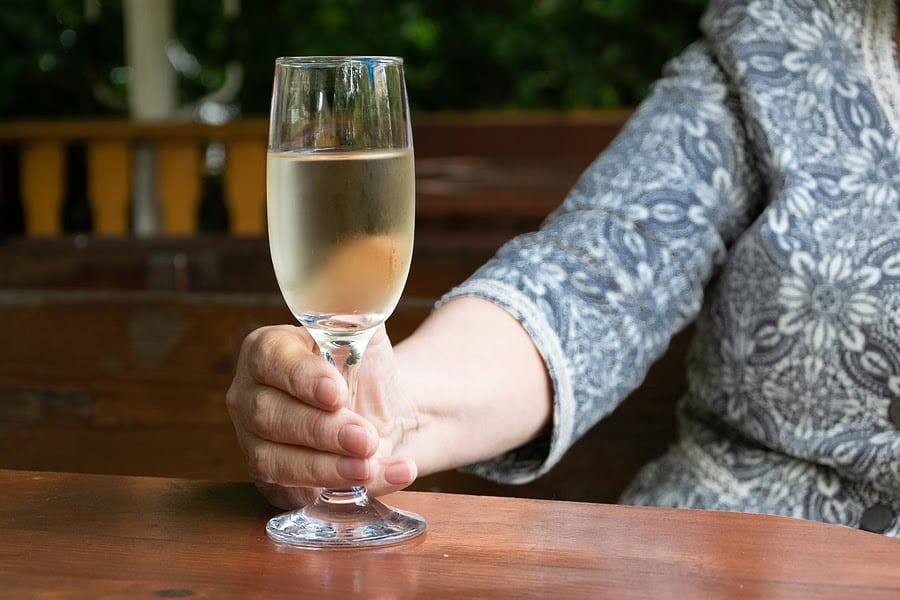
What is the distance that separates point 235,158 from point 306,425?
412 cm

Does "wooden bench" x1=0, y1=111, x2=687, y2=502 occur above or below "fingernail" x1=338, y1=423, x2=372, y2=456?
below

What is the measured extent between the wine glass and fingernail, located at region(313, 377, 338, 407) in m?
0.04

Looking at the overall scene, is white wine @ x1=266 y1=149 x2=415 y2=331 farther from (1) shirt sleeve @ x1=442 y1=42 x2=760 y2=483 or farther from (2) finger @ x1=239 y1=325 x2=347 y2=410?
(1) shirt sleeve @ x1=442 y1=42 x2=760 y2=483

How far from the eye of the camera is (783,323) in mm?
1226

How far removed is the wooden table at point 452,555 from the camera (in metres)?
0.70

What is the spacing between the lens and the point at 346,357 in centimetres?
84

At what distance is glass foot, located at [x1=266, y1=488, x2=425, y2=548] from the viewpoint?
791 mm

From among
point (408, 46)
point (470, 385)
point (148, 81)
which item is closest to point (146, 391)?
point (470, 385)

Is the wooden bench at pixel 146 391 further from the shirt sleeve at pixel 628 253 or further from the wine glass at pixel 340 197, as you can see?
the wine glass at pixel 340 197

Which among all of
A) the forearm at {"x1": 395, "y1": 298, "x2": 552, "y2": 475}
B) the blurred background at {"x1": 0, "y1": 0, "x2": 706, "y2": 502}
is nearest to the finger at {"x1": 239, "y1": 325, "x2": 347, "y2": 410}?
the forearm at {"x1": 395, "y1": 298, "x2": 552, "y2": 475}

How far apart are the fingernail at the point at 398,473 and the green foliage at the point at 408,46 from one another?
→ 15.6 feet

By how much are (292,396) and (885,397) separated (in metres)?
0.62

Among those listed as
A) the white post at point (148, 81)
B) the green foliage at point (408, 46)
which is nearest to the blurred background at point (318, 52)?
the green foliage at point (408, 46)

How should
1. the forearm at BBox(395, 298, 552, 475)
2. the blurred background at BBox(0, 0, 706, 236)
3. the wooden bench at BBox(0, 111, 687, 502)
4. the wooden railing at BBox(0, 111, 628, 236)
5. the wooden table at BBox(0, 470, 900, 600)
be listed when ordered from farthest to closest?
the blurred background at BBox(0, 0, 706, 236), the wooden railing at BBox(0, 111, 628, 236), the wooden bench at BBox(0, 111, 687, 502), the forearm at BBox(395, 298, 552, 475), the wooden table at BBox(0, 470, 900, 600)
